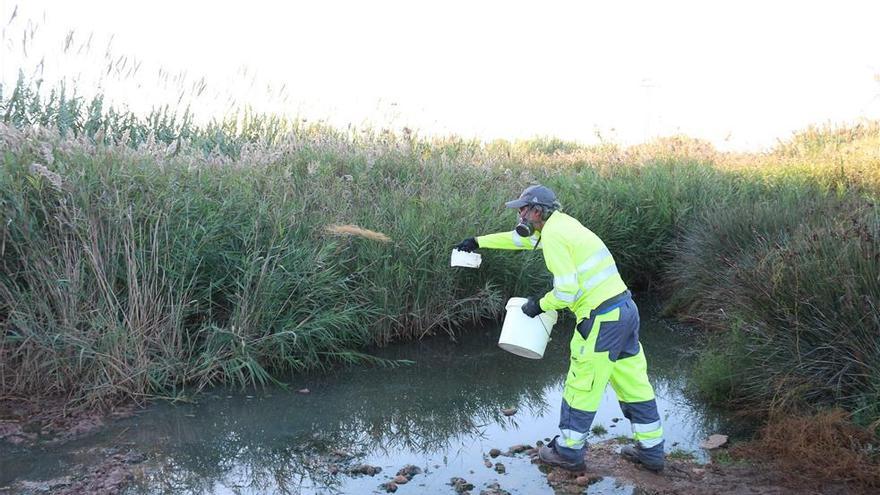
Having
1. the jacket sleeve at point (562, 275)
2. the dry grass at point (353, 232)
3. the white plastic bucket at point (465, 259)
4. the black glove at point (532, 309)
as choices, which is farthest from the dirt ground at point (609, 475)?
the dry grass at point (353, 232)

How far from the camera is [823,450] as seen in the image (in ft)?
16.8

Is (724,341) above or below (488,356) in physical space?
above

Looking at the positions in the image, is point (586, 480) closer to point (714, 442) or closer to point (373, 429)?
point (714, 442)

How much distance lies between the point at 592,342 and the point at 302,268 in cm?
338

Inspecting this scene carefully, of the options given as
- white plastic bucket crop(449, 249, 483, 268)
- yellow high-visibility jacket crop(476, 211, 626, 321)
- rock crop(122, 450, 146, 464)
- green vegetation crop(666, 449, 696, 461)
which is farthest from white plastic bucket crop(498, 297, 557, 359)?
rock crop(122, 450, 146, 464)

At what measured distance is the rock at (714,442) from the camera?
5.76 m

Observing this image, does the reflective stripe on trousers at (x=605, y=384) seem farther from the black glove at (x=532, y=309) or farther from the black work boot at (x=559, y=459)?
the black glove at (x=532, y=309)

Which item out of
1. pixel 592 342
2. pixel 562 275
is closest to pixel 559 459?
pixel 592 342

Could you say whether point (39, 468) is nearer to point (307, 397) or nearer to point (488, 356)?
point (307, 397)

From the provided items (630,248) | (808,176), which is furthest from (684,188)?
(808,176)

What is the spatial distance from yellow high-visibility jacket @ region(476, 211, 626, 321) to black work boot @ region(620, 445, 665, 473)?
101 cm

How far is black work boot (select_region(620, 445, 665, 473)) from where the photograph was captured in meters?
5.31

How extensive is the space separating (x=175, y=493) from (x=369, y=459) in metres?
1.32

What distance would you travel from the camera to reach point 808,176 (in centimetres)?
1271
